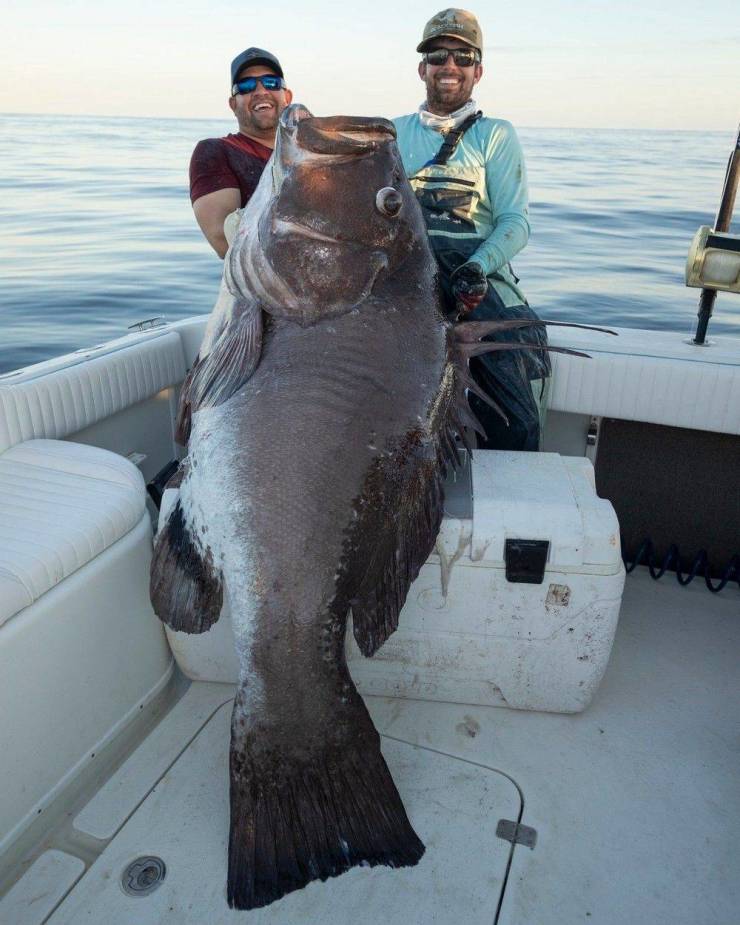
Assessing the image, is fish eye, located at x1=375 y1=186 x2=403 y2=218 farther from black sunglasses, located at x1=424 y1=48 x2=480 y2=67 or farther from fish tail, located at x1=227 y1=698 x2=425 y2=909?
fish tail, located at x1=227 y1=698 x2=425 y2=909

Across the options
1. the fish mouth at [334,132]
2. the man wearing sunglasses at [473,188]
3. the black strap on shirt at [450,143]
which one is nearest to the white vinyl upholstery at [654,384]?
the man wearing sunglasses at [473,188]

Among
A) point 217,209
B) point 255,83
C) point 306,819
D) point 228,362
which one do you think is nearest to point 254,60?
point 255,83

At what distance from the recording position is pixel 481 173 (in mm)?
2697

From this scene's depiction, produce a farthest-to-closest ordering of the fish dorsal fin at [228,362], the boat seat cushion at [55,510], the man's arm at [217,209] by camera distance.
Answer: the man's arm at [217,209]
the fish dorsal fin at [228,362]
the boat seat cushion at [55,510]

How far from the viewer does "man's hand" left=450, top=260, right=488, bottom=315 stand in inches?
91.4

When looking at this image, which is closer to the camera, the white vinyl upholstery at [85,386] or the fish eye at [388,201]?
the fish eye at [388,201]

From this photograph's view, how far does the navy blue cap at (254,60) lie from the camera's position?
2.93m

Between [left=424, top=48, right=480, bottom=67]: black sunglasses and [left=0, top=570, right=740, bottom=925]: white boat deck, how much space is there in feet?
7.19

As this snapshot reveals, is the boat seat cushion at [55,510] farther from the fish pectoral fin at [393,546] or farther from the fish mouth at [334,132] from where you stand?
the fish mouth at [334,132]

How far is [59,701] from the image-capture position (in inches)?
72.5

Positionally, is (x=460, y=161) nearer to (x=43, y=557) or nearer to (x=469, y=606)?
(x=469, y=606)

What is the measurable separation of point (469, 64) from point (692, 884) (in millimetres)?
2633

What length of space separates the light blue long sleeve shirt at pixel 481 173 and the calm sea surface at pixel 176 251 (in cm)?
572

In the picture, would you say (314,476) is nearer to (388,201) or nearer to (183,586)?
(183,586)
